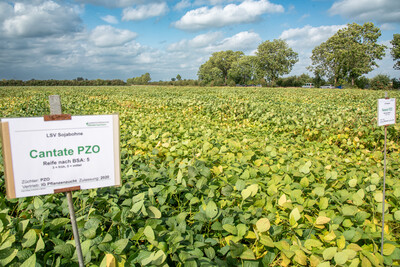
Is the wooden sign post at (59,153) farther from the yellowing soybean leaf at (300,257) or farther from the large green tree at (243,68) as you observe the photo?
the large green tree at (243,68)

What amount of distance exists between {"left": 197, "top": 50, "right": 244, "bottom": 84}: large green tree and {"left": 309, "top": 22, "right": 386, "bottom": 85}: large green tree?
37825mm

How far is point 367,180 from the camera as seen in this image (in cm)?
232

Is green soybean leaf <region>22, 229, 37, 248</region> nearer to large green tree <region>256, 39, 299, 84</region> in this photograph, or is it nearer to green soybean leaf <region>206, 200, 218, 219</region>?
green soybean leaf <region>206, 200, 218, 219</region>

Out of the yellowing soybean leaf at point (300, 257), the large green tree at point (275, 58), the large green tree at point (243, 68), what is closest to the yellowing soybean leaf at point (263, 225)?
the yellowing soybean leaf at point (300, 257)

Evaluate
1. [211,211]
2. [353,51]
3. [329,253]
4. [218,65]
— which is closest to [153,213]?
[211,211]

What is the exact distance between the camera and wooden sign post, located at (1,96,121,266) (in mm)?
1012

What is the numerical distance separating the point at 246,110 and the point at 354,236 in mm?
6983

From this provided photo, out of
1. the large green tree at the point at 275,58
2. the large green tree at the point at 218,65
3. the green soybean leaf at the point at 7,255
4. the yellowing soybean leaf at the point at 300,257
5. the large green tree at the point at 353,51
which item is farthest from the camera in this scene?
the large green tree at the point at 218,65

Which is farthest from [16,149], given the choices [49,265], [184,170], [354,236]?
[354,236]

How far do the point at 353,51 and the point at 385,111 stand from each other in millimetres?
49162

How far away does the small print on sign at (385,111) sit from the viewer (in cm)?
244

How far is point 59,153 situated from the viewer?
1071 millimetres

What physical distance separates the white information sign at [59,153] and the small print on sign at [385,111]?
8.51 ft

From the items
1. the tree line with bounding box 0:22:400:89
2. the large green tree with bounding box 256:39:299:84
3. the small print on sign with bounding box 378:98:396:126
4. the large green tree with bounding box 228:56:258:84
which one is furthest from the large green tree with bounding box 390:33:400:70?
the small print on sign with bounding box 378:98:396:126
